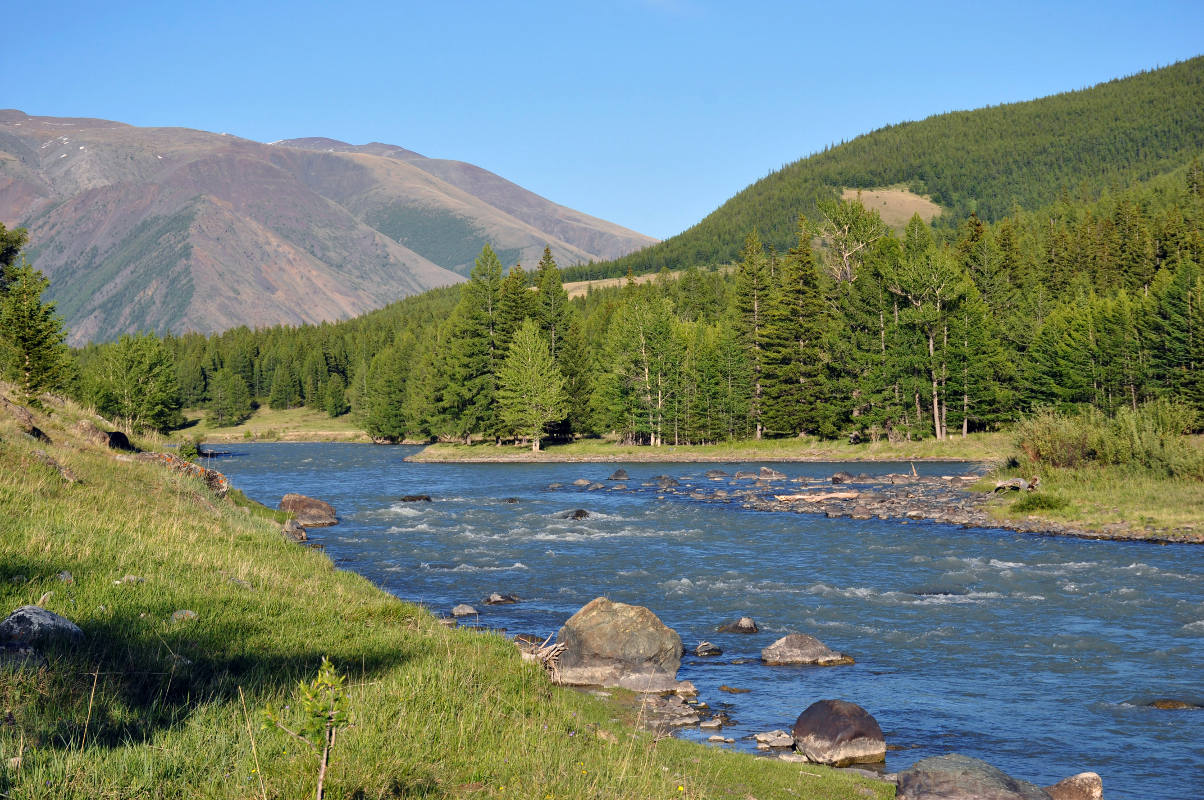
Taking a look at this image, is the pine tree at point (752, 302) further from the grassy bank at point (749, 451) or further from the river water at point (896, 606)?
the river water at point (896, 606)

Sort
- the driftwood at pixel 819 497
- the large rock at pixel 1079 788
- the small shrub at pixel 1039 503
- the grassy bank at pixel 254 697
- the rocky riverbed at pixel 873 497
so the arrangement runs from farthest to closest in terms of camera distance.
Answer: the driftwood at pixel 819 497
the small shrub at pixel 1039 503
the rocky riverbed at pixel 873 497
the large rock at pixel 1079 788
the grassy bank at pixel 254 697

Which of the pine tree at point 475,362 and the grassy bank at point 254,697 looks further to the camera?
the pine tree at point 475,362

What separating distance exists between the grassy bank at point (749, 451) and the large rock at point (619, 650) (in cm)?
5862

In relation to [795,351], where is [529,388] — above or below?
below

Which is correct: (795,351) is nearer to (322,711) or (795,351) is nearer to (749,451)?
(749,451)

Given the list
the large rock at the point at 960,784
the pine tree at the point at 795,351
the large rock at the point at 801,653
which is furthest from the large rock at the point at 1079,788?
the pine tree at the point at 795,351

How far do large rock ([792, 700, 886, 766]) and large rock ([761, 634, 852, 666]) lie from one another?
4.55 meters

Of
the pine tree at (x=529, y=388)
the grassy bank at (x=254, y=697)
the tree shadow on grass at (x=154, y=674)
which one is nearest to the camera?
the grassy bank at (x=254, y=697)

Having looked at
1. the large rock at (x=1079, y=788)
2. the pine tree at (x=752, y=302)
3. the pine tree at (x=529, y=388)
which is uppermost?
the pine tree at (x=752, y=302)

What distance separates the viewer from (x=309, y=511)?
41.3 m

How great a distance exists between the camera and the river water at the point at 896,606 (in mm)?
14055

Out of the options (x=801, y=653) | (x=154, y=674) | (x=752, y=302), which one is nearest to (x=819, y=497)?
(x=801, y=653)

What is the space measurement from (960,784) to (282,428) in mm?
159789

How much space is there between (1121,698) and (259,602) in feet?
52.0
